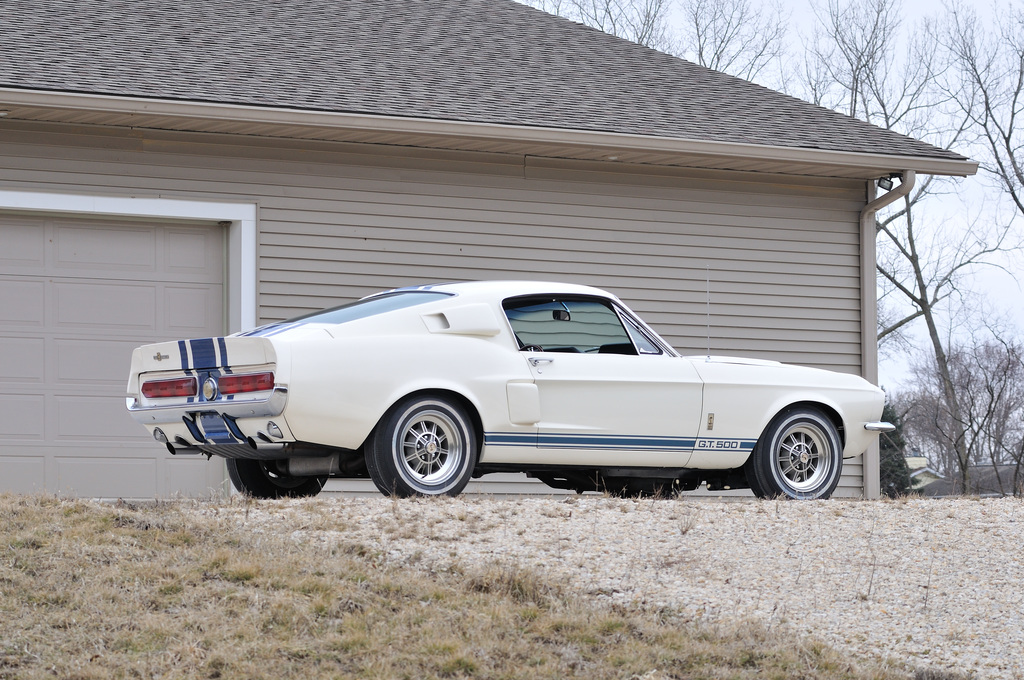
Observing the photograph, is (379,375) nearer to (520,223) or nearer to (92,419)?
(92,419)

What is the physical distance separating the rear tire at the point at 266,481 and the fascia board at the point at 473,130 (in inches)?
133

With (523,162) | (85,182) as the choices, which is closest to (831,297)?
(523,162)

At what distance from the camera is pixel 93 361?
10.8 m

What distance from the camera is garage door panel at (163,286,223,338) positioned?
36.3 ft

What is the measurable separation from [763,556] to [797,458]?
7.73 feet

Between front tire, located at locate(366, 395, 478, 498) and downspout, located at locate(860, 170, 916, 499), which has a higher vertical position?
downspout, located at locate(860, 170, 916, 499)

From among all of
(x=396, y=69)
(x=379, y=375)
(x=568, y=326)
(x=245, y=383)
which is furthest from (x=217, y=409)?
A: (x=396, y=69)

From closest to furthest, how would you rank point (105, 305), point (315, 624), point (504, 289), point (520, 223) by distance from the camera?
point (315, 624) → point (504, 289) → point (105, 305) → point (520, 223)

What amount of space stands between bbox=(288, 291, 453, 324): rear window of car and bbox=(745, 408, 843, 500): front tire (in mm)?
2455

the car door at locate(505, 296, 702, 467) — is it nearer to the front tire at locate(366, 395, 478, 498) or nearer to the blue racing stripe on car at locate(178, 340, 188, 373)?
the front tire at locate(366, 395, 478, 498)

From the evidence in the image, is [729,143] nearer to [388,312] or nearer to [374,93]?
[374,93]

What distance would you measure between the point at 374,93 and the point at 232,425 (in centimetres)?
507

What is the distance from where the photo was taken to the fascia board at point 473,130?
1021 cm

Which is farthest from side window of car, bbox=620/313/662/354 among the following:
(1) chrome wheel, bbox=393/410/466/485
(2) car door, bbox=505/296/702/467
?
(1) chrome wheel, bbox=393/410/466/485
